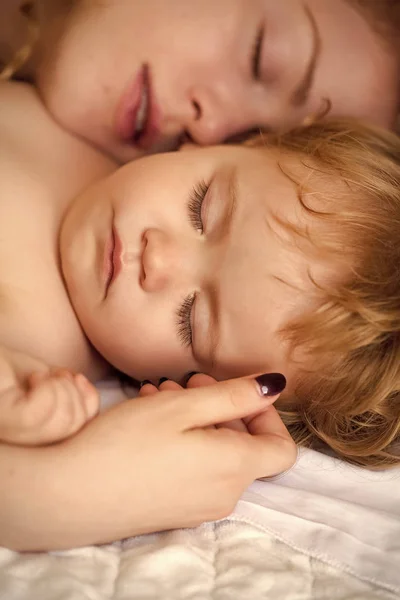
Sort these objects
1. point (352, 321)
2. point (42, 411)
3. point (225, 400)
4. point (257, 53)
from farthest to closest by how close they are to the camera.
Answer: point (257, 53) → point (352, 321) → point (225, 400) → point (42, 411)

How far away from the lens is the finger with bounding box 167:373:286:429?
79cm

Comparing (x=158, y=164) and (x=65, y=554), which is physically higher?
(x=158, y=164)

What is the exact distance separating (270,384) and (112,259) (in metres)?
0.34

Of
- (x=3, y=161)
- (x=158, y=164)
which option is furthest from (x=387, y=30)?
(x=3, y=161)

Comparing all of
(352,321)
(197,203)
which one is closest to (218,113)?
(197,203)

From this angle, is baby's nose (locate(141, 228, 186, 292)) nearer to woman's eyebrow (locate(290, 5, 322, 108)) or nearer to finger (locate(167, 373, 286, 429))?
finger (locate(167, 373, 286, 429))

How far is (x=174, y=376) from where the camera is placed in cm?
104

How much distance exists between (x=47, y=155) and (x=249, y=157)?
1.33 feet

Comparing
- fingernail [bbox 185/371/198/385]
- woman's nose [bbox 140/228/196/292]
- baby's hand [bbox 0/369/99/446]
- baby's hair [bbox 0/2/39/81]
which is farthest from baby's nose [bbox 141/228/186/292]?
baby's hair [bbox 0/2/39/81]

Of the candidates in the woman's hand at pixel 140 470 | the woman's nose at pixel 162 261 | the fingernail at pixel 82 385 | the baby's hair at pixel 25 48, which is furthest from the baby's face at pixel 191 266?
the baby's hair at pixel 25 48

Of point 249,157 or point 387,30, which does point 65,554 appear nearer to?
point 249,157

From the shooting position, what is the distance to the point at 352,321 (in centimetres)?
92

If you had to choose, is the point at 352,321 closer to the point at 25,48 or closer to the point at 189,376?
the point at 189,376

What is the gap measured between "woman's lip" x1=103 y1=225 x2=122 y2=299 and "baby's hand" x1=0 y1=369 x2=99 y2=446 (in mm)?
271
